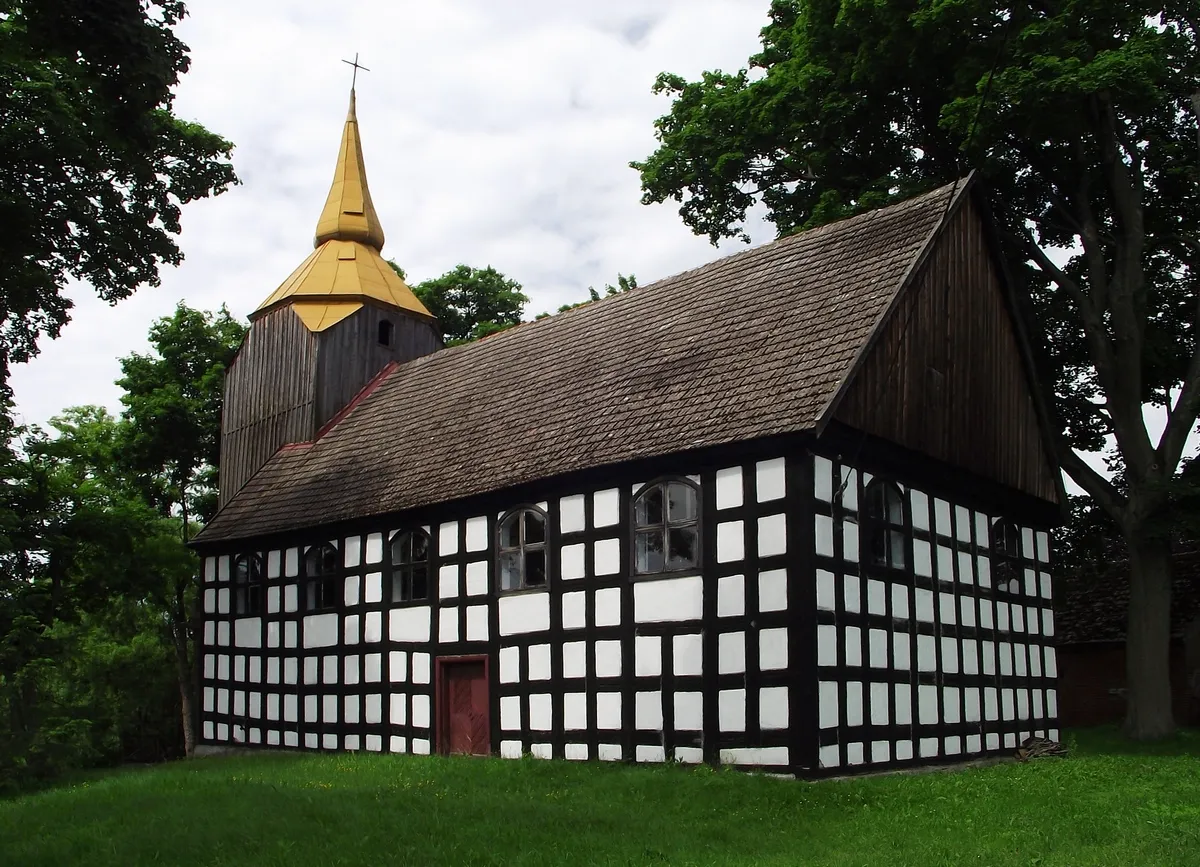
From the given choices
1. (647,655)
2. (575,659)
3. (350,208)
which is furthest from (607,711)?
(350,208)

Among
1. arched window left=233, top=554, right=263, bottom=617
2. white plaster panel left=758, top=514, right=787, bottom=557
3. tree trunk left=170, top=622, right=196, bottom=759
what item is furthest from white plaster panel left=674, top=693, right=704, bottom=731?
tree trunk left=170, top=622, right=196, bottom=759

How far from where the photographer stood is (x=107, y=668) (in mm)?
34688

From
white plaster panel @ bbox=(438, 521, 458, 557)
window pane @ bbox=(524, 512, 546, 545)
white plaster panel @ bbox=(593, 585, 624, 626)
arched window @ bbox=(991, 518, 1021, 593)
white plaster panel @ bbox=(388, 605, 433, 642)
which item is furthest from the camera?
white plaster panel @ bbox=(388, 605, 433, 642)

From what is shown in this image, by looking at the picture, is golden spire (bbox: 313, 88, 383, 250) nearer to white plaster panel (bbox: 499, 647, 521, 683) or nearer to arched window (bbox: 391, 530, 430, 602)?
arched window (bbox: 391, 530, 430, 602)

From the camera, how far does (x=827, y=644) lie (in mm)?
14312

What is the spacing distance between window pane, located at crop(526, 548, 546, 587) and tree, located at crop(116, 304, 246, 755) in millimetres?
16635

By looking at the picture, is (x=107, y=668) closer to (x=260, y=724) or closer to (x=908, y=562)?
(x=260, y=724)

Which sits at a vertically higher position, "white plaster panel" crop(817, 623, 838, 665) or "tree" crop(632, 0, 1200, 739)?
"tree" crop(632, 0, 1200, 739)

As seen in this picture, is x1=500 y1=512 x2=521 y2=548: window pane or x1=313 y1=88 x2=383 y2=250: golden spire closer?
x1=500 y1=512 x2=521 y2=548: window pane

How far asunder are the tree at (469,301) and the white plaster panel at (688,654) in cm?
2589

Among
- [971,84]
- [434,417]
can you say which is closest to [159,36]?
[434,417]

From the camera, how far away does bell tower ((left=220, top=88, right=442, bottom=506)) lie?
87.0 feet

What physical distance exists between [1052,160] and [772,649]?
488 inches

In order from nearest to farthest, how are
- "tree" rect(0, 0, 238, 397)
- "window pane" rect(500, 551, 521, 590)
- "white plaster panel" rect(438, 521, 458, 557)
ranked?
"tree" rect(0, 0, 238, 397), "window pane" rect(500, 551, 521, 590), "white plaster panel" rect(438, 521, 458, 557)
